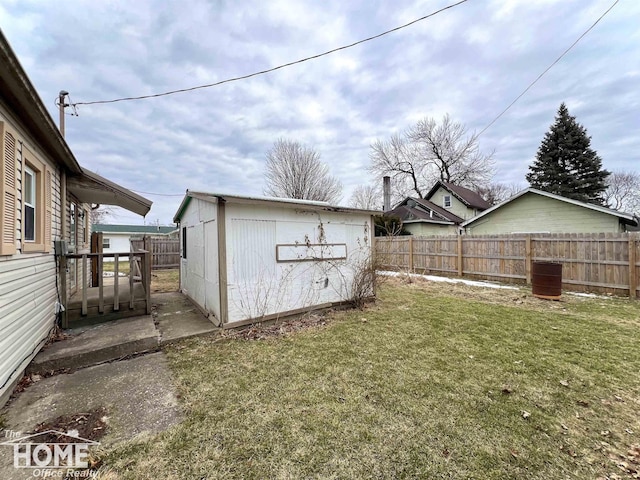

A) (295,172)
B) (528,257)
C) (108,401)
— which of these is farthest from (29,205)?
(295,172)

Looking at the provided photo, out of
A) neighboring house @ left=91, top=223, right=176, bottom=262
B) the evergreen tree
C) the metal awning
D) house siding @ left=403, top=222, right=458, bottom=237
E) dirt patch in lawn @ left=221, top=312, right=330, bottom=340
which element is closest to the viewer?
dirt patch in lawn @ left=221, top=312, right=330, bottom=340

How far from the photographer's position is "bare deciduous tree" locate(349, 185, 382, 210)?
2905 centimetres

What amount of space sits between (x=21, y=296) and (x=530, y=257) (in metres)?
11.9

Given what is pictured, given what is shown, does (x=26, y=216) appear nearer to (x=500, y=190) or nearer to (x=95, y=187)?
(x=95, y=187)

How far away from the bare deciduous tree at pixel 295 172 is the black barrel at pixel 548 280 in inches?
655

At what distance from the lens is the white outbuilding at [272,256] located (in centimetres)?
471

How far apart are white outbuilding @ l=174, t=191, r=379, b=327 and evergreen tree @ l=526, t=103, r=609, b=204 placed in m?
24.6

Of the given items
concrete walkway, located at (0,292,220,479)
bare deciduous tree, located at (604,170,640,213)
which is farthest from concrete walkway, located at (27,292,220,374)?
bare deciduous tree, located at (604,170,640,213)

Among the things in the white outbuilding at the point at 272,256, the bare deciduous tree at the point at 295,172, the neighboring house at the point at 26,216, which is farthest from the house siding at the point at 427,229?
the neighboring house at the point at 26,216

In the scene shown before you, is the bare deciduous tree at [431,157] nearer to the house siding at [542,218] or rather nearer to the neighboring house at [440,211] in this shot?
the neighboring house at [440,211]

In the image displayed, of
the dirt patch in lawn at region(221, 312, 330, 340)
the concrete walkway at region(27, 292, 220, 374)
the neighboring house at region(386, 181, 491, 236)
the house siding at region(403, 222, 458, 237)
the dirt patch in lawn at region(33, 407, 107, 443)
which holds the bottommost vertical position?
the dirt patch in lawn at region(221, 312, 330, 340)

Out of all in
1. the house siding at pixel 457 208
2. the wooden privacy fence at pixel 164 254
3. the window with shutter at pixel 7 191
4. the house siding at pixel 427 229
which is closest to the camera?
the window with shutter at pixel 7 191

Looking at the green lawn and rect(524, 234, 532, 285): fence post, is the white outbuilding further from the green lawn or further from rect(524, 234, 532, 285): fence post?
rect(524, 234, 532, 285): fence post

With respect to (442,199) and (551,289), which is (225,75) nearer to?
(551,289)
